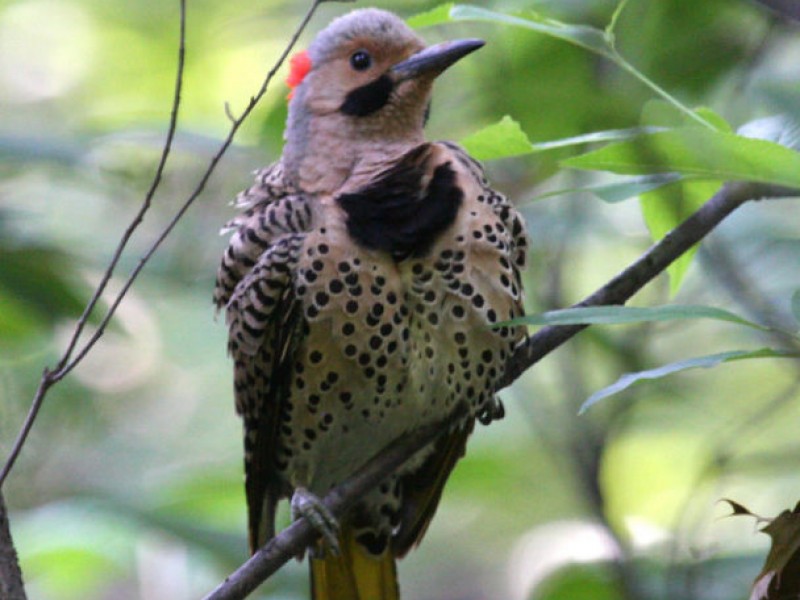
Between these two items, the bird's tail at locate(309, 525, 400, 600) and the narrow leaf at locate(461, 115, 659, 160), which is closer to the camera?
the narrow leaf at locate(461, 115, 659, 160)

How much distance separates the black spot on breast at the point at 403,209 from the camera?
308 centimetres

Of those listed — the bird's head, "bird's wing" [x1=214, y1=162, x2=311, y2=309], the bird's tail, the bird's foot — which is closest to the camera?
the bird's foot

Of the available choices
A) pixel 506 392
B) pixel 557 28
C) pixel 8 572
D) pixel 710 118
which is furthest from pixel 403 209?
pixel 506 392

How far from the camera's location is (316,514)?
10.2ft

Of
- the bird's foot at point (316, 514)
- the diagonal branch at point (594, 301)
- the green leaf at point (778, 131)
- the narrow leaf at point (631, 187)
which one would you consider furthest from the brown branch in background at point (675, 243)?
the bird's foot at point (316, 514)

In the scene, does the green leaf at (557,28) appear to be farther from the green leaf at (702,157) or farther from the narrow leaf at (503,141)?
the green leaf at (702,157)

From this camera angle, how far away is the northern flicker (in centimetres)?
309

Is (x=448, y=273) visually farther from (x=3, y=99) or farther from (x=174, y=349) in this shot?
(x=3, y=99)

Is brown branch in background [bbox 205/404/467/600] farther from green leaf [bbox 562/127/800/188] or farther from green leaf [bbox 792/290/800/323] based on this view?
green leaf [bbox 792/290/800/323]

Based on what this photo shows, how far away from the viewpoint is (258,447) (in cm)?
339

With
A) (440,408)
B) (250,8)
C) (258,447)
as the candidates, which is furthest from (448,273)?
(250,8)

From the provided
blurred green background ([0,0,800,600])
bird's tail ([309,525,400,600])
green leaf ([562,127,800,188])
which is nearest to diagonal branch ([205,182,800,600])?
blurred green background ([0,0,800,600])

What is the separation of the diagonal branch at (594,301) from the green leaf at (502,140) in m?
0.33

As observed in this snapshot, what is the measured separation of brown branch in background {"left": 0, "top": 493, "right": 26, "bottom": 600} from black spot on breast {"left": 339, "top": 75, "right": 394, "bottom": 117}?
5.22 ft
